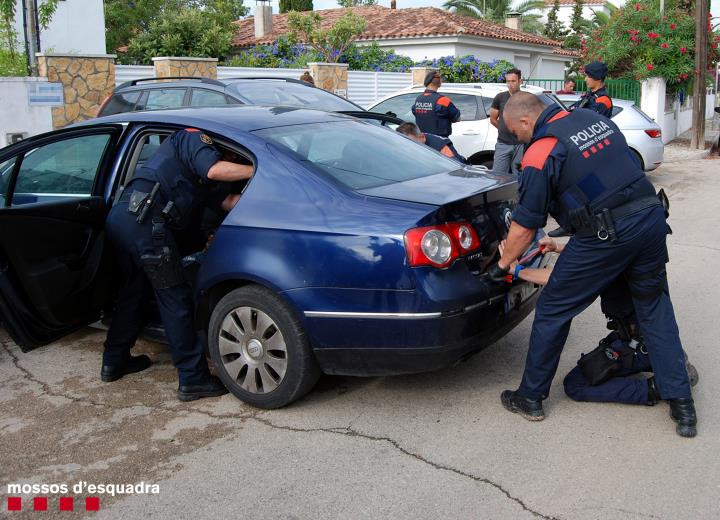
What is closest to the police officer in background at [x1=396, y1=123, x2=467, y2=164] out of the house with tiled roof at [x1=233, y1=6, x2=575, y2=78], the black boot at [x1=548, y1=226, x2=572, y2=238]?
the black boot at [x1=548, y1=226, x2=572, y2=238]

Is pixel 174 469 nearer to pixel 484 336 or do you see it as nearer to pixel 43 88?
pixel 484 336

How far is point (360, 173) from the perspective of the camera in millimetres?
4254

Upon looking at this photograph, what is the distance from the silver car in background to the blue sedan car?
327 inches

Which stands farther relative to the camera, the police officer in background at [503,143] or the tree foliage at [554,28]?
the tree foliage at [554,28]

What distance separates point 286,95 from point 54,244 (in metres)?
4.87

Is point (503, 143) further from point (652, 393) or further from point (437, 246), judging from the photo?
point (437, 246)

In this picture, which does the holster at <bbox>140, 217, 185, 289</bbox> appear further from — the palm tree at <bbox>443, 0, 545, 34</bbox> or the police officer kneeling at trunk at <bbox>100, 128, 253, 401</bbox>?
the palm tree at <bbox>443, 0, 545, 34</bbox>

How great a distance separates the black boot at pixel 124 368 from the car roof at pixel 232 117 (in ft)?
4.91

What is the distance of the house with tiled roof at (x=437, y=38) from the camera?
86.7 ft

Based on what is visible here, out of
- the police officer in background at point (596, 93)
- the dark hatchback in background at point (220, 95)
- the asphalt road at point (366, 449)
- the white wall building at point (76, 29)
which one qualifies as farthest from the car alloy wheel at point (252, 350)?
the white wall building at point (76, 29)

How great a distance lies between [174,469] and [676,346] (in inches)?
99.1

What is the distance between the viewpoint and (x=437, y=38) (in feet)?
86.4

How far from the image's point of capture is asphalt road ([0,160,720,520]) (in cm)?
323

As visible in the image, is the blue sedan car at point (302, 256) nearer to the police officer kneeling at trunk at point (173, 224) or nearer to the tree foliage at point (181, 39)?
the police officer kneeling at trunk at point (173, 224)
